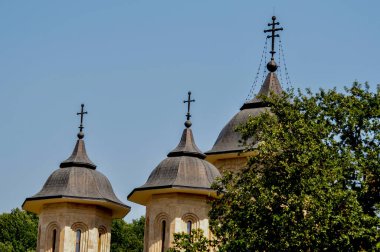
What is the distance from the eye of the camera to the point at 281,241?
87.1 feet

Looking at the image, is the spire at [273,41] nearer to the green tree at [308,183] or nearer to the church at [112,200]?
the church at [112,200]

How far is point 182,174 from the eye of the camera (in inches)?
1379

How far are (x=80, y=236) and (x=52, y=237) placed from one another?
3.29 ft

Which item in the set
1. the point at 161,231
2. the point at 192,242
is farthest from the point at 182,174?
the point at 192,242

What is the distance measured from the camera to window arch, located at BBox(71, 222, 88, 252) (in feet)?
118

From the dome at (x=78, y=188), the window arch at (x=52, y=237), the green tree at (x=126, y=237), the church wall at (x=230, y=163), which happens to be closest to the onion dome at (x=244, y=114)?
the church wall at (x=230, y=163)

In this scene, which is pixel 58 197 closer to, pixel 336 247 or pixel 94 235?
pixel 94 235

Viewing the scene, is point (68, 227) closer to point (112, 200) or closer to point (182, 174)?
point (112, 200)

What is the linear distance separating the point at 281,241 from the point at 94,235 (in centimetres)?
1129

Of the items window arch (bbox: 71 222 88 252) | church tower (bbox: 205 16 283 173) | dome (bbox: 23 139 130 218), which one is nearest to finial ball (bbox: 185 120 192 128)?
church tower (bbox: 205 16 283 173)

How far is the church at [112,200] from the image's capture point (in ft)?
115

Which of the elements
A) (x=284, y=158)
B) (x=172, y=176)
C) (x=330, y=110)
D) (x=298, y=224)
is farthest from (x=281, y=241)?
(x=172, y=176)

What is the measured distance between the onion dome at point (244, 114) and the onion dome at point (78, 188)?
4.40 m

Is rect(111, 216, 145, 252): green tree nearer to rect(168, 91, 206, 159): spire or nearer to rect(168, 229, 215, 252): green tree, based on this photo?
rect(168, 91, 206, 159): spire
